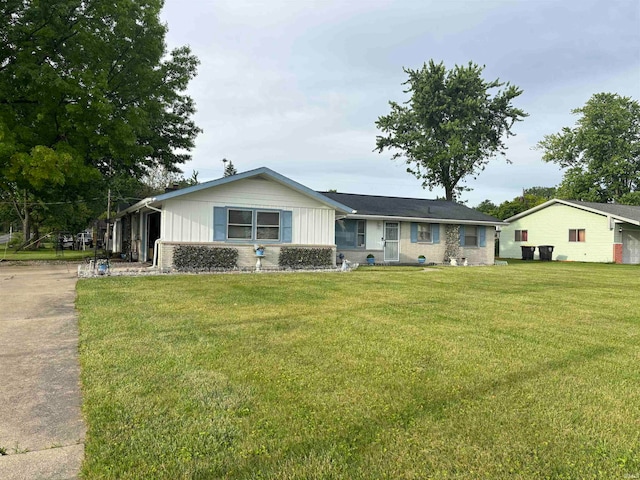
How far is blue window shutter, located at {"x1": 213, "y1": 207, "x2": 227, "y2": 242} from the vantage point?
14.0 meters

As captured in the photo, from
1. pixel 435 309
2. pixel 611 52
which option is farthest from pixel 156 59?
pixel 611 52

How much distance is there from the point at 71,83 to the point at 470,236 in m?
18.2

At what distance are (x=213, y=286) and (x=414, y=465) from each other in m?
8.26

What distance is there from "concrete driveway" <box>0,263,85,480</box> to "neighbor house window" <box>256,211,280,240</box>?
26.7ft

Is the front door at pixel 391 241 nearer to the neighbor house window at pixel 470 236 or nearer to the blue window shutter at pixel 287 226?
the neighbor house window at pixel 470 236

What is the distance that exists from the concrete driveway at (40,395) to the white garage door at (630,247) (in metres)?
28.4

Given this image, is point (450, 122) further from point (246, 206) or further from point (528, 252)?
point (246, 206)

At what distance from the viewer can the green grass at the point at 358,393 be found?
94.5 inches

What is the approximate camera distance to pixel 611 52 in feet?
53.5

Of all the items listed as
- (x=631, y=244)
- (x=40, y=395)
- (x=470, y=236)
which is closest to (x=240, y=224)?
(x=40, y=395)

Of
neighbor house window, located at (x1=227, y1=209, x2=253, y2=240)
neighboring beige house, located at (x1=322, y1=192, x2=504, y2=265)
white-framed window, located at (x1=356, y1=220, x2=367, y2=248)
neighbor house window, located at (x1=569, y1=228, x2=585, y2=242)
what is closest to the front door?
neighboring beige house, located at (x1=322, y1=192, x2=504, y2=265)

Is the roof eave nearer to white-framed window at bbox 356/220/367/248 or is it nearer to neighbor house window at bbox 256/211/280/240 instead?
white-framed window at bbox 356/220/367/248

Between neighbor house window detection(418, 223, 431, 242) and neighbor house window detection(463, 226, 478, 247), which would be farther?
neighbor house window detection(463, 226, 478, 247)

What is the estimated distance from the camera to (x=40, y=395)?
3365 millimetres
